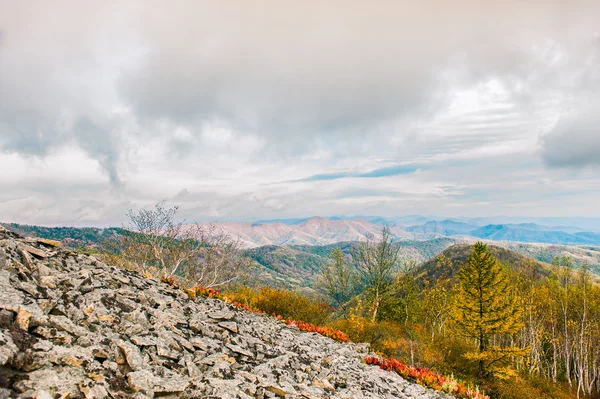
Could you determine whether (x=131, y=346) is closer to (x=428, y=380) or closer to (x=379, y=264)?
(x=428, y=380)

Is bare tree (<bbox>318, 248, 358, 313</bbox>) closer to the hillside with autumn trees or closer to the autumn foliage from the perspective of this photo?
the hillside with autumn trees

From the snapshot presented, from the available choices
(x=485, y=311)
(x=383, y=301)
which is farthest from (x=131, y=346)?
(x=383, y=301)

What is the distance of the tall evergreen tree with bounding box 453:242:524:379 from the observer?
32.2 metres

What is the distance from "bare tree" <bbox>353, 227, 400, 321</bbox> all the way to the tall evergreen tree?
38.2ft

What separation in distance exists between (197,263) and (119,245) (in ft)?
29.2

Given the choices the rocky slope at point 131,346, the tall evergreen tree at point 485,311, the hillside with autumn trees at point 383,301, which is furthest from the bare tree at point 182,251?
the tall evergreen tree at point 485,311

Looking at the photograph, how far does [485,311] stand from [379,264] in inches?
602

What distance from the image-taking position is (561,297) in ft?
172

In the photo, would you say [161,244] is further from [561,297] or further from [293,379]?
[561,297]

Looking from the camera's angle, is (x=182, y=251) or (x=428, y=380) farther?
(x=182, y=251)

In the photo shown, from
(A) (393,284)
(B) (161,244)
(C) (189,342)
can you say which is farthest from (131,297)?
(A) (393,284)

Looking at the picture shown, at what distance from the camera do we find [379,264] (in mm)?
45500

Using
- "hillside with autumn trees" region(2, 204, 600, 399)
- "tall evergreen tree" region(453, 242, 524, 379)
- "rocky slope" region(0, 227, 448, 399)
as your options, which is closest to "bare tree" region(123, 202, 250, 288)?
"hillside with autumn trees" region(2, 204, 600, 399)

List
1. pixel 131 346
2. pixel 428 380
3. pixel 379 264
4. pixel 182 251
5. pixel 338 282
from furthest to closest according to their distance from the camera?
pixel 338 282 → pixel 379 264 → pixel 182 251 → pixel 428 380 → pixel 131 346
